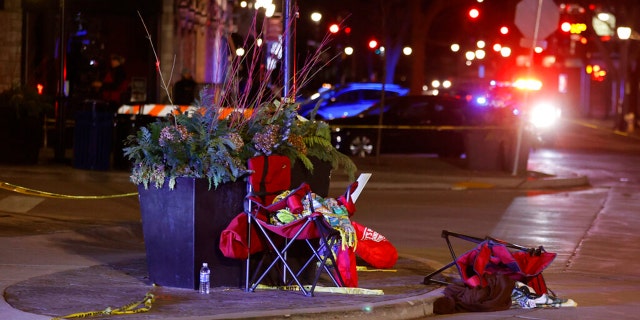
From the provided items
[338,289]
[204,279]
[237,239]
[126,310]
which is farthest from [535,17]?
[126,310]

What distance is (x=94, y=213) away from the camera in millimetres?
15234

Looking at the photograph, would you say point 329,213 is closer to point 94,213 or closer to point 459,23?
point 94,213

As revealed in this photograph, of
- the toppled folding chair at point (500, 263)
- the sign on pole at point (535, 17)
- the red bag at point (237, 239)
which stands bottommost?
the toppled folding chair at point (500, 263)

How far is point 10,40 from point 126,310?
18055mm

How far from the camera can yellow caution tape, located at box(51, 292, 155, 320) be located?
27.6 feet

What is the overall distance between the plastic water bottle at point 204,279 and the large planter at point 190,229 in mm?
128

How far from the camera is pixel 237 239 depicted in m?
9.35

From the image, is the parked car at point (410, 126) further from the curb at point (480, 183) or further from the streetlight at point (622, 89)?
the streetlight at point (622, 89)

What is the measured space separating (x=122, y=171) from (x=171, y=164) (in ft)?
32.9

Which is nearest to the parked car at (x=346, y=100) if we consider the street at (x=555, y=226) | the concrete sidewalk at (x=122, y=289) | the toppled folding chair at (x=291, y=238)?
the street at (x=555, y=226)

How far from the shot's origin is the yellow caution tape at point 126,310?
841cm

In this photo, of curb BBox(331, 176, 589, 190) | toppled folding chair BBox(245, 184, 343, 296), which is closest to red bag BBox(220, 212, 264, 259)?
toppled folding chair BBox(245, 184, 343, 296)

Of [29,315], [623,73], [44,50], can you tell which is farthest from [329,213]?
[623,73]

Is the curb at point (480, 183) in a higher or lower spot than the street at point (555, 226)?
higher
